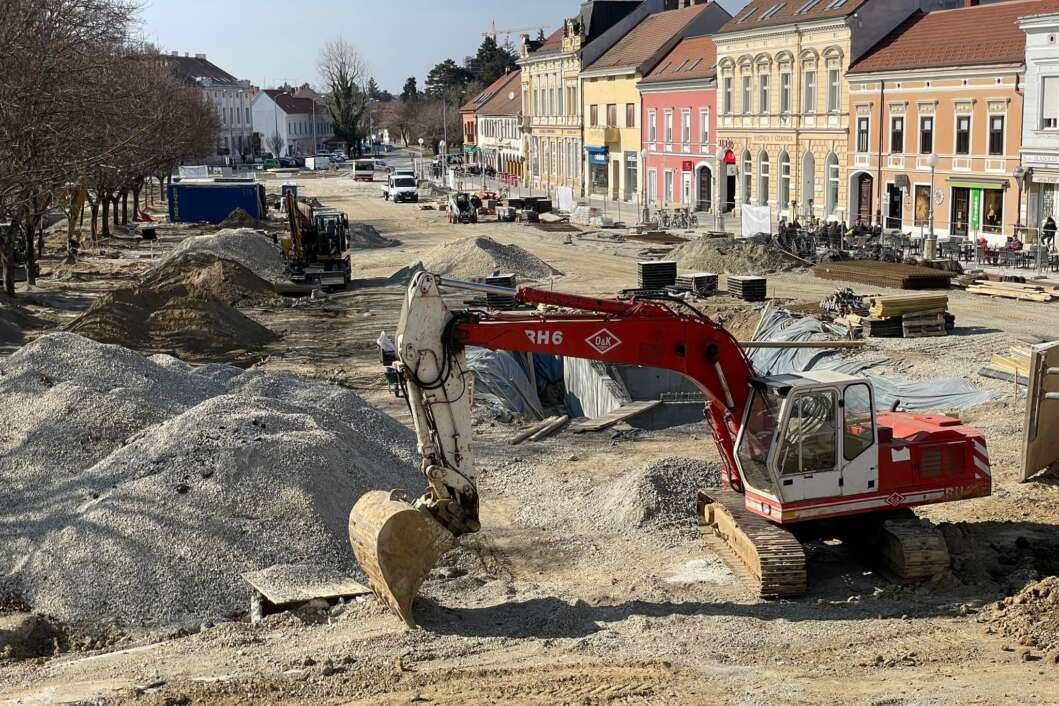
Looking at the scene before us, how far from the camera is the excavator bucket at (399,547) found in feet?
38.0

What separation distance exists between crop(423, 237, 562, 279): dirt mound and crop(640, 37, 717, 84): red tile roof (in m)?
20.6

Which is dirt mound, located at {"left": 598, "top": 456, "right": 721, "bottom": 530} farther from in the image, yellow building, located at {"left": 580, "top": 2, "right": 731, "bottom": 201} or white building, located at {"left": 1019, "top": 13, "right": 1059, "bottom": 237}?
yellow building, located at {"left": 580, "top": 2, "right": 731, "bottom": 201}

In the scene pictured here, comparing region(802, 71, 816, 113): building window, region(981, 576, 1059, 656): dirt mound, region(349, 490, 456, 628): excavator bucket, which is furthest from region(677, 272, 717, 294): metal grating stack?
region(349, 490, 456, 628): excavator bucket

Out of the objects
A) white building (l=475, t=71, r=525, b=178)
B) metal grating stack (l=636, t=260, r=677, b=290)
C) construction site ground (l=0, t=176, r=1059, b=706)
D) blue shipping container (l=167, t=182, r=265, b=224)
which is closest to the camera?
construction site ground (l=0, t=176, r=1059, b=706)

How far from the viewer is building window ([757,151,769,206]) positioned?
172ft

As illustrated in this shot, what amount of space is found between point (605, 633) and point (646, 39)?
192 feet

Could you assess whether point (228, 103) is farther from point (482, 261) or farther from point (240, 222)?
point (482, 261)

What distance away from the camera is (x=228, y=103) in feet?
447

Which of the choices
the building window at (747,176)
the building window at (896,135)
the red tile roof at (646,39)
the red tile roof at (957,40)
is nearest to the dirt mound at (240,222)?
the red tile roof at (646,39)

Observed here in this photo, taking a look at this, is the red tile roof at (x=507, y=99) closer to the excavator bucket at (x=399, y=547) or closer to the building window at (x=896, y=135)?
the building window at (x=896, y=135)

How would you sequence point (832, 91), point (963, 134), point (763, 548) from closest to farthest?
point (763, 548) → point (963, 134) → point (832, 91)

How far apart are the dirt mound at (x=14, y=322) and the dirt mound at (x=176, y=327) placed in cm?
138


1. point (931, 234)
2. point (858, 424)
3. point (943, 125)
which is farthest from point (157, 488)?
point (943, 125)

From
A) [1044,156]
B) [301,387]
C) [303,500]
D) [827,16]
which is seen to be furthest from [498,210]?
[303,500]
